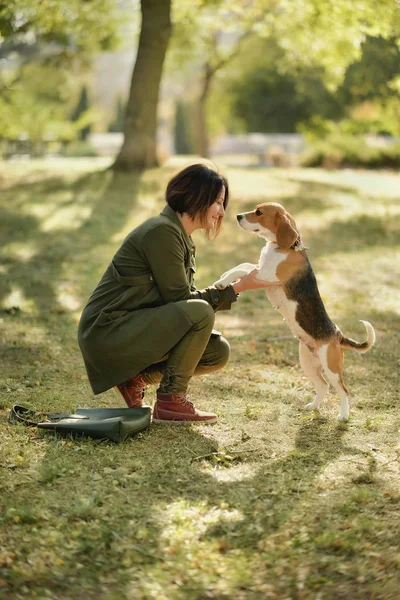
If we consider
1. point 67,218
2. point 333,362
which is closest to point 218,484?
point 333,362

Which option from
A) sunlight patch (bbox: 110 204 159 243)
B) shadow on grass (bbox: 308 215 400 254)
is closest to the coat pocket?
sunlight patch (bbox: 110 204 159 243)

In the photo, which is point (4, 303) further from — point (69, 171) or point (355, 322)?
point (69, 171)

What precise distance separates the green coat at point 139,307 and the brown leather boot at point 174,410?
0.32 metres

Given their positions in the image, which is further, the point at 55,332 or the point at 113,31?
the point at 113,31

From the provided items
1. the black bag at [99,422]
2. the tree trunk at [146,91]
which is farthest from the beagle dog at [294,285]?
the tree trunk at [146,91]

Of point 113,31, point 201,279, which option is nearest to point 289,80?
point 113,31

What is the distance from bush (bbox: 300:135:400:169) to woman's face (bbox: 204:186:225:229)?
27.9 metres

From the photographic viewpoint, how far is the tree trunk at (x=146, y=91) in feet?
55.4

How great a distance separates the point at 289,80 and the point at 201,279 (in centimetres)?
3056

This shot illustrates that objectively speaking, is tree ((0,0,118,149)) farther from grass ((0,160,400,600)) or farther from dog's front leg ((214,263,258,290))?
dog's front leg ((214,263,258,290))

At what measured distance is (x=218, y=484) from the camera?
4.27 metres

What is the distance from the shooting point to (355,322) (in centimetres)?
870

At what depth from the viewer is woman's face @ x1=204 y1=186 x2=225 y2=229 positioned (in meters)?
4.98

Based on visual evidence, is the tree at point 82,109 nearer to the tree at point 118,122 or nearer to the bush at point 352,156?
the tree at point 118,122
